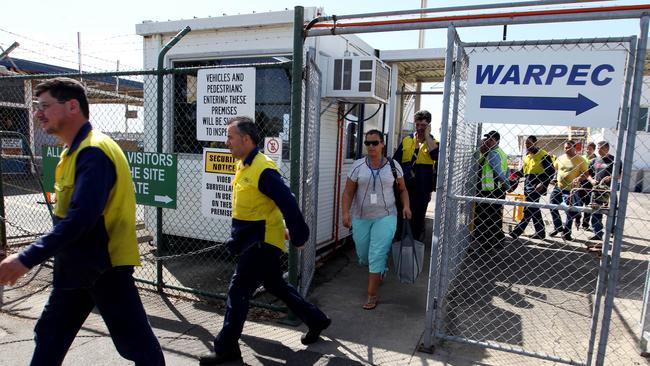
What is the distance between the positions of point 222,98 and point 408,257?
243cm

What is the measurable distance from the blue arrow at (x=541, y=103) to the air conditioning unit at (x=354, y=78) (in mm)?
2383

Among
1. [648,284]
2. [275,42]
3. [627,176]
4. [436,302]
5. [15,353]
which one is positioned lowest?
[15,353]

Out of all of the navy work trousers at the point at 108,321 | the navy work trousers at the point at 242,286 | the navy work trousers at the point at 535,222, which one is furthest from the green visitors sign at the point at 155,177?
the navy work trousers at the point at 535,222

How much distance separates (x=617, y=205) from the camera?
2918 mm

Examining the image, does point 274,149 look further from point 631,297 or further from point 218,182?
point 631,297

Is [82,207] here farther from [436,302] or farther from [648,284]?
[648,284]

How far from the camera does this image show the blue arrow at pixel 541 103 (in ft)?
9.73

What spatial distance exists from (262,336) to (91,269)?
1855 mm

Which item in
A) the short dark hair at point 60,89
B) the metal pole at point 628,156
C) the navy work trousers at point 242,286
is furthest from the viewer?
the navy work trousers at point 242,286

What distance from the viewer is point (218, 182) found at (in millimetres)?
4223

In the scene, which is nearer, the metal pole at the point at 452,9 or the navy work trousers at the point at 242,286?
the metal pole at the point at 452,9

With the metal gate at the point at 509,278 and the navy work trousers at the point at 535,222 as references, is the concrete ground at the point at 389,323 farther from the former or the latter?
the navy work trousers at the point at 535,222

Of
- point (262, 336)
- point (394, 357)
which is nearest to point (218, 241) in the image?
point (262, 336)

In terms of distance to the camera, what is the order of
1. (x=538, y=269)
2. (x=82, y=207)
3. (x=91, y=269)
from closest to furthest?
(x=82, y=207)
(x=91, y=269)
(x=538, y=269)
